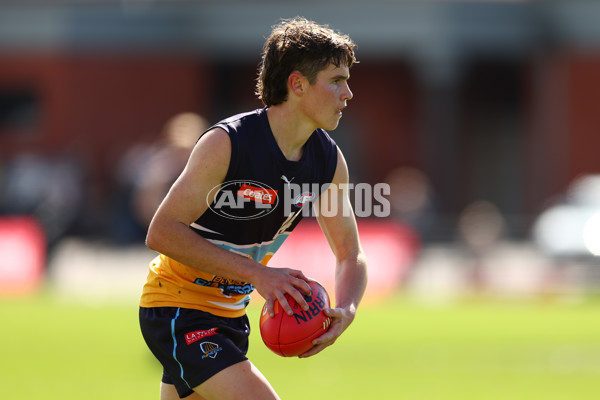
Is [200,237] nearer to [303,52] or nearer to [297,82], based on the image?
[297,82]

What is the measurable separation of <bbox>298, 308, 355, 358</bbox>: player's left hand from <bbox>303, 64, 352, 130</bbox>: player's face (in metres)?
0.90

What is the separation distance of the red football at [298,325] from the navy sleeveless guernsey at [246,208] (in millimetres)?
338

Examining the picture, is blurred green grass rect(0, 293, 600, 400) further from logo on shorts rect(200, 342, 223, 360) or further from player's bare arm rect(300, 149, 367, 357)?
logo on shorts rect(200, 342, 223, 360)

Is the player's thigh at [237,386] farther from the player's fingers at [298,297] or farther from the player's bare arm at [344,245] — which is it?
the player's bare arm at [344,245]

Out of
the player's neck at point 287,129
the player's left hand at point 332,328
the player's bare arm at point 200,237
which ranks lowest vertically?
the player's left hand at point 332,328

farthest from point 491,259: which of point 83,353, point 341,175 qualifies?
point 341,175

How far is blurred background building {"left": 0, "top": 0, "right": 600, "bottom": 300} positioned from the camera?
27.8m

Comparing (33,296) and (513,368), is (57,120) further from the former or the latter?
(513,368)

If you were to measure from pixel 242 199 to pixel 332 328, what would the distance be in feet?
2.43

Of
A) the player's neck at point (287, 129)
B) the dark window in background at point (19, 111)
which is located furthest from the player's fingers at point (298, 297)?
the dark window in background at point (19, 111)

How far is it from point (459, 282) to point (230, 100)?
13.9 m

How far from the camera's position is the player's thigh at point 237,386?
15.7 ft

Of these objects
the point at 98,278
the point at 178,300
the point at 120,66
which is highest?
the point at 120,66

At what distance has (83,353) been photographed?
38.1 ft
